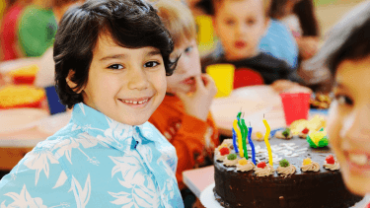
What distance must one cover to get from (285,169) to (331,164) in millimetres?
128

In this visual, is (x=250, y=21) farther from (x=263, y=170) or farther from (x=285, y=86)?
(x=263, y=170)

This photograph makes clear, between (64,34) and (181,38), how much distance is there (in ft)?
1.74

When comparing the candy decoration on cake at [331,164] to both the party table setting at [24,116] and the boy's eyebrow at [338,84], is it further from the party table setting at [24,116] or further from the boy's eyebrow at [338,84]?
the party table setting at [24,116]

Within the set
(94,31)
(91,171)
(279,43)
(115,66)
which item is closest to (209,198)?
(91,171)

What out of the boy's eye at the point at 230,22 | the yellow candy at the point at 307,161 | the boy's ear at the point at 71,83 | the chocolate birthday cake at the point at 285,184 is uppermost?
the boy's eye at the point at 230,22

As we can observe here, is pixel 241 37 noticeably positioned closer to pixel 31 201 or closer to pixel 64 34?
pixel 64 34

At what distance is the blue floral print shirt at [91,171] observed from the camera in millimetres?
976

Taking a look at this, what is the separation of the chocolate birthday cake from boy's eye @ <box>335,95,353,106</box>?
47cm

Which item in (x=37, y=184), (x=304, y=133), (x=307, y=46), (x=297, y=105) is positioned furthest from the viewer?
(x=307, y=46)

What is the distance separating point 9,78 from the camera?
266cm

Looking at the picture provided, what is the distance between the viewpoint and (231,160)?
1.12 meters

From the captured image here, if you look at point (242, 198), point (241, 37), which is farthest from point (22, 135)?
point (241, 37)

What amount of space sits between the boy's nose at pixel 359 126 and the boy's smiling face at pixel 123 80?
62 centimetres

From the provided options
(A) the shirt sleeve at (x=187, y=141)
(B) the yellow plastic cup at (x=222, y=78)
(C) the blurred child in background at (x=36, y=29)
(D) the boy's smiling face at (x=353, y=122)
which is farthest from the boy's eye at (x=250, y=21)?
(C) the blurred child in background at (x=36, y=29)
